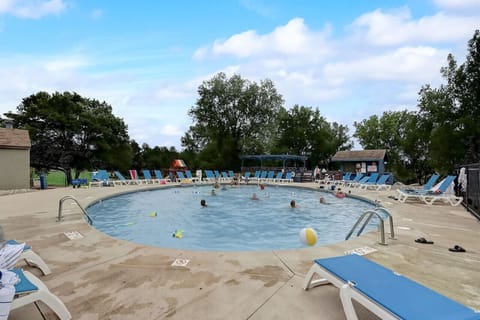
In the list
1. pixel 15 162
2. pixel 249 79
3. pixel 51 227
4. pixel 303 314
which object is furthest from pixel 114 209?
pixel 249 79

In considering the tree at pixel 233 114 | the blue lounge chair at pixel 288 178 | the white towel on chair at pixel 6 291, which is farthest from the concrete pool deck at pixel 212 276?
the tree at pixel 233 114

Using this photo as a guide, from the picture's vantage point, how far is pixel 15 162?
1386 cm

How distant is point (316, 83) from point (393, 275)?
946 inches

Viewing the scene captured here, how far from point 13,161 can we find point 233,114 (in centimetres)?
2390

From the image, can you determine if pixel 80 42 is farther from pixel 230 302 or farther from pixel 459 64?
A: pixel 459 64

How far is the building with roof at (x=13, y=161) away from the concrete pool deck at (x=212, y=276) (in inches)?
439

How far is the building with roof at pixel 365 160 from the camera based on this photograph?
22297 millimetres

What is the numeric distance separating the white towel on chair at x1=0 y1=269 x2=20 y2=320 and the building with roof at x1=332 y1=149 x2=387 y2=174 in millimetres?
23604

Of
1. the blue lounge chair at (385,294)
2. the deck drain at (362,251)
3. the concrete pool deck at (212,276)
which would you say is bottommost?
the concrete pool deck at (212,276)

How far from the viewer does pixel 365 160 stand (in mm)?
22859

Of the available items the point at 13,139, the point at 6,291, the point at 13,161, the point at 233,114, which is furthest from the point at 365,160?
the point at 6,291

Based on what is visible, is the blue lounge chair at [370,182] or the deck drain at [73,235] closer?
the deck drain at [73,235]

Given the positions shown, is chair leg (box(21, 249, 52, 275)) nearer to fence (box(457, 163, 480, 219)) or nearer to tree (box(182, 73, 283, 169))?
fence (box(457, 163, 480, 219))

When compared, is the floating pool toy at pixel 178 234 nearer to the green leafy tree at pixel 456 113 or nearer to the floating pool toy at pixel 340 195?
the floating pool toy at pixel 340 195
